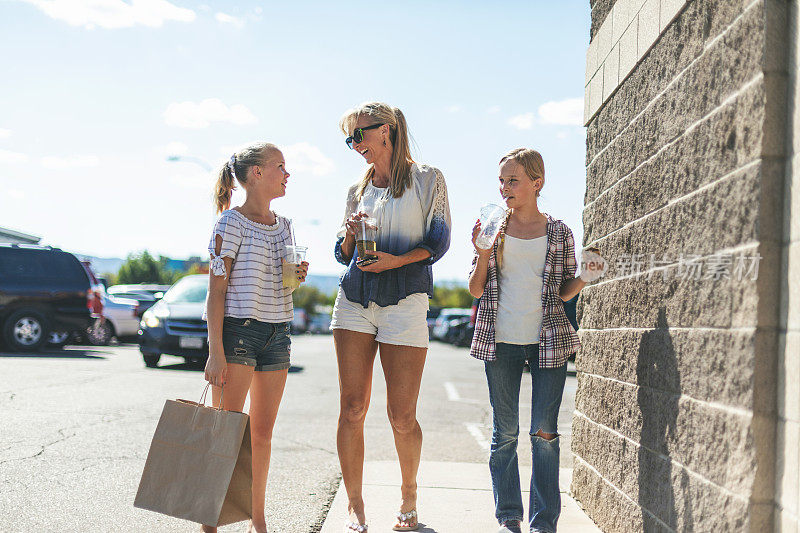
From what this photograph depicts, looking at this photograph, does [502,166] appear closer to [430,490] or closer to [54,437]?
[430,490]

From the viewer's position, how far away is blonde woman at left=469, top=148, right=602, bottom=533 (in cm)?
347

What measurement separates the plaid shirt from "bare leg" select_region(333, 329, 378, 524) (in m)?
0.54

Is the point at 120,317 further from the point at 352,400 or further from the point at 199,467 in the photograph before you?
the point at 199,467

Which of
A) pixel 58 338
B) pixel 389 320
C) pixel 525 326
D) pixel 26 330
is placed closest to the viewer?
pixel 525 326

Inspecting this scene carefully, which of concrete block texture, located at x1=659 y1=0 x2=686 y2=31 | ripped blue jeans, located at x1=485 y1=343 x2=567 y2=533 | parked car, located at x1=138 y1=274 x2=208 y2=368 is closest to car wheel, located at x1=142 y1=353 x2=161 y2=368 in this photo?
parked car, located at x1=138 y1=274 x2=208 y2=368

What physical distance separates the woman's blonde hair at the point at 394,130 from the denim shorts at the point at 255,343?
2.92 ft

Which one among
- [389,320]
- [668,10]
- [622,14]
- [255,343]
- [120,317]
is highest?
[622,14]

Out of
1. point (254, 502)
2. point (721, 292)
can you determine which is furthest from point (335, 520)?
point (721, 292)

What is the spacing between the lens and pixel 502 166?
143 inches

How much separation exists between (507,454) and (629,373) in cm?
69

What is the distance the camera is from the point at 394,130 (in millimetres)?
3834

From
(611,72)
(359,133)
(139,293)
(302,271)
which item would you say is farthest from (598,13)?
(139,293)

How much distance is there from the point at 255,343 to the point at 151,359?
9.73 meters

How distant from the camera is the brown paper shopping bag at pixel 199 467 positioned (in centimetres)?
307
